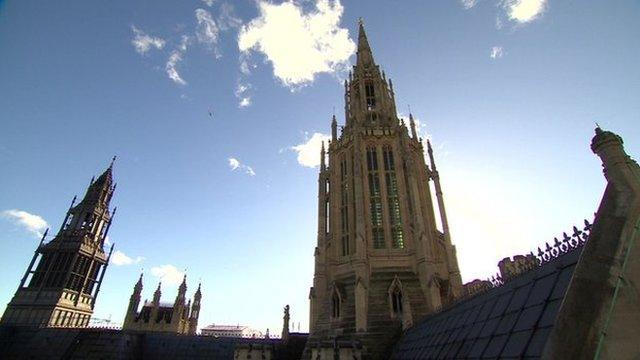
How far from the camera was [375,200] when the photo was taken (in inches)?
1389

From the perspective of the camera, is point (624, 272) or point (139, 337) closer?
point (624, 272)

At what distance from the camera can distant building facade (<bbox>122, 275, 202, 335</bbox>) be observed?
5103 cm

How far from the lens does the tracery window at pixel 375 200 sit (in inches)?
1315

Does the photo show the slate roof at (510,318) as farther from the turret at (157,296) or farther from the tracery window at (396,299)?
the turret at (157,296)

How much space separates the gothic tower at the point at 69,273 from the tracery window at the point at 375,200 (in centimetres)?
4638

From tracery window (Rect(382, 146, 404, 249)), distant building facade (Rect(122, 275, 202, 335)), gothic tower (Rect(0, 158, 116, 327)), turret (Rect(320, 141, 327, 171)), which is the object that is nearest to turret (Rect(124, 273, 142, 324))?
distant building facade (Rect(122, 275, 202, 335))

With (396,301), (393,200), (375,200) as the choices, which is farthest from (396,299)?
(375,200)

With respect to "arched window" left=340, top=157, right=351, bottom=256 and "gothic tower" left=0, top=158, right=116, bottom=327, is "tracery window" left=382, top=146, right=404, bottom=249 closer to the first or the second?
"arched window" left=340, top=157, right=351, bottom=256

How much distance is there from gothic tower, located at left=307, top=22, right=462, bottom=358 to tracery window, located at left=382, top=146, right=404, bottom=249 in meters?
0.10

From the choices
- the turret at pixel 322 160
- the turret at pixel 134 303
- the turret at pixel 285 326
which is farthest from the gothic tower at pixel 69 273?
the turret at pixel 322 160

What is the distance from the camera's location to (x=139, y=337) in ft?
125

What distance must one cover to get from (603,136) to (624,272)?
383 centimetres

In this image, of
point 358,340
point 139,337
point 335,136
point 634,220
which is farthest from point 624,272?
point 139,337

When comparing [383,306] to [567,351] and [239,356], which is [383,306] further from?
[567,351]
